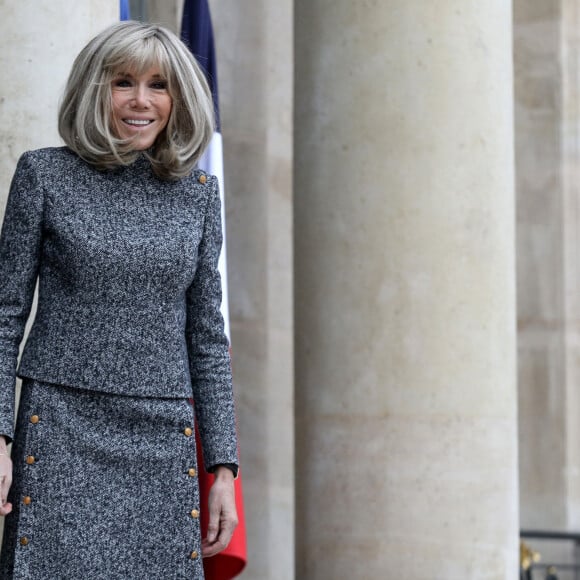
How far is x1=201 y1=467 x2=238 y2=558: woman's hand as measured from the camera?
2.77m

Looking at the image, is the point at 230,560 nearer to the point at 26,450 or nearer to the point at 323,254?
the point at 26,450

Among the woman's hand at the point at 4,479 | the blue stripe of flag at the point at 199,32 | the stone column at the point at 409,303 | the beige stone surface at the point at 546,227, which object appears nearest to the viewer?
the woman's hand at the point at 4,479

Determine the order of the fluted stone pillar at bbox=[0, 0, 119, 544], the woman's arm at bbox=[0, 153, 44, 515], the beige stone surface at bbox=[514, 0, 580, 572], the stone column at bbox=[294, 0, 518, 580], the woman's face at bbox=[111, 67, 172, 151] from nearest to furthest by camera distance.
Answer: the woman's arm at bbox=[0, 153, 44, 515], the woman's face at bbox=[111, 67, 172, 151], the fluted stone pillar at bbox=[0, 0, 119, 544], the stone column at bbox=[294, 0, 518, 580], the beige stone surface at bbox=[514, 0, 580, 572]

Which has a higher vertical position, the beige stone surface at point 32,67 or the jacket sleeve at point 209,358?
the beige stone surface at point 32,67

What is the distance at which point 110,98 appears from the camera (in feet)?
8.96

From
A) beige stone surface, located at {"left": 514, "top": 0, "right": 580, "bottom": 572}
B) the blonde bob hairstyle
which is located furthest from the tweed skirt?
beige stone surface, located at {"left": 514, "top": 0, "right": 580, "bottom": 572}

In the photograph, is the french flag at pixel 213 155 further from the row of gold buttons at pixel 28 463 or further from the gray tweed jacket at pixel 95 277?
the row of gold buttons at pixel 28 463

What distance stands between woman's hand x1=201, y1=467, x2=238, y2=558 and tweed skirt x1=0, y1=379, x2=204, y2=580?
0.20 ft

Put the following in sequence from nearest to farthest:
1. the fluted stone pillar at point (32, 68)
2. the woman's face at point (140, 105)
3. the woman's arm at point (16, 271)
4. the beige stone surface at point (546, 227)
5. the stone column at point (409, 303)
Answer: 1. the woman's arm at point (16, 271)
2. the woman's face at point (140, 105)
3. the fluted stone pillar at point (32, 68)
4. the stone column at point (409, 303)
5. the beige stone surface at point (546, 227)

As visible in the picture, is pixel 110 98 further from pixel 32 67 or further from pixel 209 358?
pixel 32 67

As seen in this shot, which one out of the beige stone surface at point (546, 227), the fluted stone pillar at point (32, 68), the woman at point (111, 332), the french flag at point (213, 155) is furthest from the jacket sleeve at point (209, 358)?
the beige stone surface at point (546, 227)

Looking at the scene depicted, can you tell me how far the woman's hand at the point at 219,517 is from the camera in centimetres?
277

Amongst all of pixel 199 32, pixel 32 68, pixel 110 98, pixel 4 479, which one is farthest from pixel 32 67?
pixel 4 479

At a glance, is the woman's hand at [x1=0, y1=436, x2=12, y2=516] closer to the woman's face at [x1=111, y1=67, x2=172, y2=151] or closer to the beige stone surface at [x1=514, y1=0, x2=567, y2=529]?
the woman's face at [x1=111, y1=67, x2=172, y2=151]
